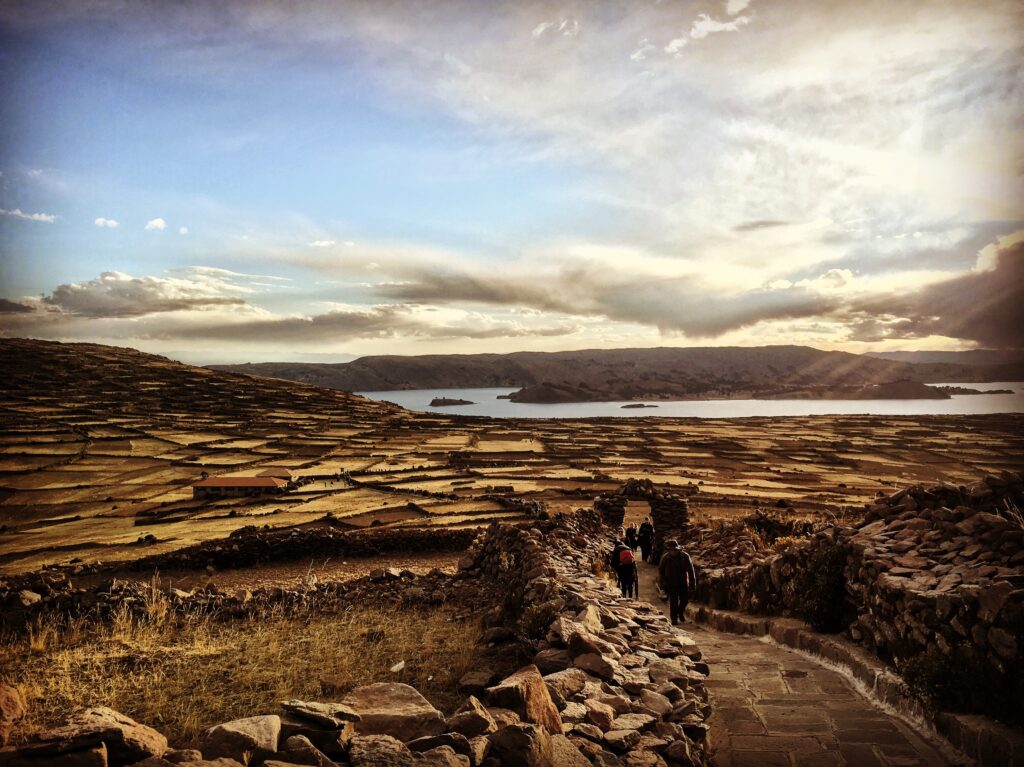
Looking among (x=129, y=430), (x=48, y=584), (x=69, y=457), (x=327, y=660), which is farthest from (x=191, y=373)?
(x=327, y=660)

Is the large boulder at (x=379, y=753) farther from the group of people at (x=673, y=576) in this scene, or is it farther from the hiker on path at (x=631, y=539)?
the hiker on path at (x=631, y=539)

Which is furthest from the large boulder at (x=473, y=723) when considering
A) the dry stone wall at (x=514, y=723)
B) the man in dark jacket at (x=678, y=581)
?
the man in dark jacket at (x=678, y=581)

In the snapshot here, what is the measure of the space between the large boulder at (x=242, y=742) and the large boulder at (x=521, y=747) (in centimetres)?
161

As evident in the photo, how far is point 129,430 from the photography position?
7038cm

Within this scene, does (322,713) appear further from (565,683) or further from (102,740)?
(565,683)

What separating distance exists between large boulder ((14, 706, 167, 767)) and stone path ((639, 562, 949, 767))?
4774 millimetres

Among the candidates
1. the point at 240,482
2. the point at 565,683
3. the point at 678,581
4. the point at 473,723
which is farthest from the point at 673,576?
the point at 240,482

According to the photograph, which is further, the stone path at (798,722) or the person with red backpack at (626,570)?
the person with red backpack at (626,570)

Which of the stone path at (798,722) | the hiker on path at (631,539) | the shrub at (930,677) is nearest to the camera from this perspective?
the stone path at (798,722)

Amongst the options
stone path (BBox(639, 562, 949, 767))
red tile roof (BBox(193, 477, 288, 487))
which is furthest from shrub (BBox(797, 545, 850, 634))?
red tile roof (BBox(193, 477, 288, 487))

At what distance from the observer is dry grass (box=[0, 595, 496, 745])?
6969 mm

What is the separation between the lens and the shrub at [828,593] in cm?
861

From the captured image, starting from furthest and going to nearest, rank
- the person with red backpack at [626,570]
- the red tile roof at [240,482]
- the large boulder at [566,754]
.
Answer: the red tile roof at [240,482] → the person with red backpack at [626,570] → the large boulder at [566,754]

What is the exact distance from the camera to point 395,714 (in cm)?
497
